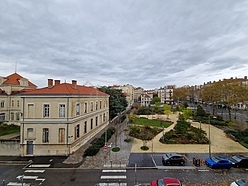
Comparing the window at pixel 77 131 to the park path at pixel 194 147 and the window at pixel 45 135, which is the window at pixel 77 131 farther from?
the park path at pixel 194 147

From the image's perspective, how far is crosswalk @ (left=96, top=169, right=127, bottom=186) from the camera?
50.4 feet

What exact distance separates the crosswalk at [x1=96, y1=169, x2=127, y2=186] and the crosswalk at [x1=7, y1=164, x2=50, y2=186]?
5.22 meters

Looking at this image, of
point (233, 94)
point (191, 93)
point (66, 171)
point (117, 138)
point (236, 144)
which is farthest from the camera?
point (191, 93)

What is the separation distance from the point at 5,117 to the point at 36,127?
22.5 metres

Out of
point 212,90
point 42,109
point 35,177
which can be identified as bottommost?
point 35,177

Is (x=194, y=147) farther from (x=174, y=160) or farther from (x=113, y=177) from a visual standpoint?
(x=113, y=177)

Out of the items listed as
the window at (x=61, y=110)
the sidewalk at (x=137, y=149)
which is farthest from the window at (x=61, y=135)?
the sidewalk at (x=137, y=149)

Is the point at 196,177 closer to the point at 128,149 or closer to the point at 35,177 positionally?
the point at 128,149

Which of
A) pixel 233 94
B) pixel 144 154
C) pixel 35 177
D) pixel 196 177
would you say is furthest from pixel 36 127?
pixel 233 94

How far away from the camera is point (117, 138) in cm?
3061

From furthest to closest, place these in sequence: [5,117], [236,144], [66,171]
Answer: [5,117] → [236,144] → [66,171]

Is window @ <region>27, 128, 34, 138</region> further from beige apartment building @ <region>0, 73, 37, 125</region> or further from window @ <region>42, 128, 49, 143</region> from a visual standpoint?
beige apartment building @ <region>0, 73, 37, 125</region>

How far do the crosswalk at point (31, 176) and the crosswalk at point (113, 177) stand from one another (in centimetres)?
522

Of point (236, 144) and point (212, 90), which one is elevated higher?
point (212, 90)
